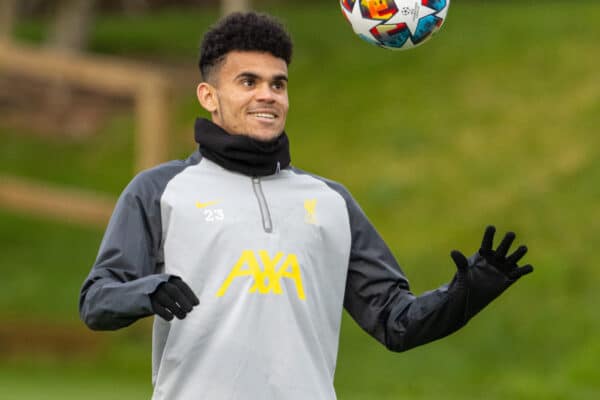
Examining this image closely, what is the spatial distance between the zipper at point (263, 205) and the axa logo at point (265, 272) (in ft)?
0.30

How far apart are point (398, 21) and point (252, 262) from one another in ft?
4.42

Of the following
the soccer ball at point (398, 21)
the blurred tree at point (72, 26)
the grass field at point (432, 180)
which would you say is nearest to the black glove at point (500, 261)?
the soccer ball at point (398, 21)

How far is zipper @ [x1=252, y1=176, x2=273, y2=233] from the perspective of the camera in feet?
15.0

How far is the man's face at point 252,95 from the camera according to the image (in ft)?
15.3

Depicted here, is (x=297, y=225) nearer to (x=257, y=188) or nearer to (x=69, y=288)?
(x=257, y=188)

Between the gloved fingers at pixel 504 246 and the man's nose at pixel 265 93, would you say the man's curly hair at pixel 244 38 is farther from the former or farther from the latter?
the gloved fingers at pixel 504 246

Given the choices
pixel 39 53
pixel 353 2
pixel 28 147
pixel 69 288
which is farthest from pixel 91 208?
pixel 353 2

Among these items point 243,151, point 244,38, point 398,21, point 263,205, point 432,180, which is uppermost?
point 432,180

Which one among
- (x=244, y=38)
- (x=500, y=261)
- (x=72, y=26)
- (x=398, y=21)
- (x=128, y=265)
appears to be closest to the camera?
(x=128, y=265)

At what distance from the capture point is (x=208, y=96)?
4820 mm

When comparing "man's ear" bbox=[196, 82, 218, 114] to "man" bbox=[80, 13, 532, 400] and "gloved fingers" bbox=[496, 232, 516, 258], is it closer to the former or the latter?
"man" bbox=[80, 13, 532, 400]

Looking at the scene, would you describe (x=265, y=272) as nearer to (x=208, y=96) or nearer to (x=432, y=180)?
(x=208, y=96)

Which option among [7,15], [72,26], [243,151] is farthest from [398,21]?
[72,26]

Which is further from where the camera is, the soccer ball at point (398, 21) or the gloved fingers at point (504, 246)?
the soccer ball at point (398, 21)
